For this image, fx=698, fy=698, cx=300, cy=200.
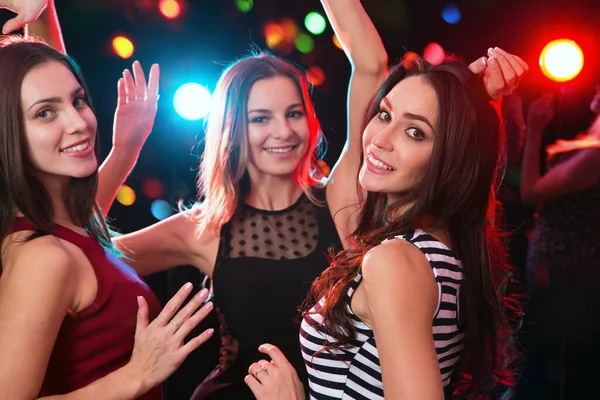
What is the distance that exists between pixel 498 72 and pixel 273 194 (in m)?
1.02

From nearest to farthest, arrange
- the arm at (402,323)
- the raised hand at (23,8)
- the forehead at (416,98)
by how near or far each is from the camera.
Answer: the arm at (402,323) < the forehead at (416,98) < the raised hand at (23,8)

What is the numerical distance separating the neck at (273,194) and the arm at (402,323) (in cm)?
106

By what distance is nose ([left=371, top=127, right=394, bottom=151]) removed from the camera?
1.67m

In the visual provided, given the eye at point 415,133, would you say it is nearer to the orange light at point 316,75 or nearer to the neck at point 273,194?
the neck at point 273,194

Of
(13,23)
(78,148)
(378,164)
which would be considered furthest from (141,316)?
(13,23)

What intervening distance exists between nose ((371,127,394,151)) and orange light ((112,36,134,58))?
2227 mm

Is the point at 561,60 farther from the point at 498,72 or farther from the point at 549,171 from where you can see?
the point at 498,72

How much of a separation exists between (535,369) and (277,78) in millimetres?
2333

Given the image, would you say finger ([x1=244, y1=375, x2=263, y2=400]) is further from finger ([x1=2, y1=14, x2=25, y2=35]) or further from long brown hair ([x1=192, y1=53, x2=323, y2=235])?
finger ([x1=2, y1=14, x2=25, y2=35])

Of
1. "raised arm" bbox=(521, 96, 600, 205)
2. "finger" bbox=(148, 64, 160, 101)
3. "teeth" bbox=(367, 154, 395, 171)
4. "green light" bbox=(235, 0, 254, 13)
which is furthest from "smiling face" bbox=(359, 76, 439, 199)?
"green light" bbox=(235, 0, 254, 13)

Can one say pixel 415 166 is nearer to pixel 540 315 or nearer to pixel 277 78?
pixel 277 78

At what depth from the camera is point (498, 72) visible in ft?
5.64

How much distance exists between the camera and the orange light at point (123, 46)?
3.53 metres

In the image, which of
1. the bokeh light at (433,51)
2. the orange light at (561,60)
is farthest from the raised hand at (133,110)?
the orange light at (561,60)
